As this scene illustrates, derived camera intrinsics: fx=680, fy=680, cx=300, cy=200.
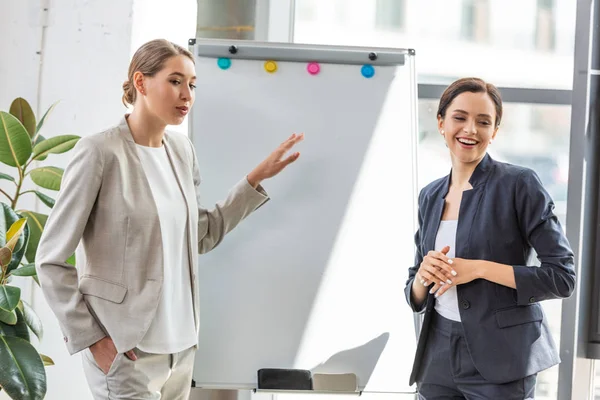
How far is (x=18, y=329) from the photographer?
7.07ft

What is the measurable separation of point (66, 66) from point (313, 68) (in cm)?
105

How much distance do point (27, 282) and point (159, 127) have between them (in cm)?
130

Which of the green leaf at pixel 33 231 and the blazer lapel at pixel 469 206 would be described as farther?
the green leaf at pixel 33 231

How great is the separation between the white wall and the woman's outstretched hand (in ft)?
2.96

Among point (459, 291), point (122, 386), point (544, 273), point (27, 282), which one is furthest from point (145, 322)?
point (27, 282)

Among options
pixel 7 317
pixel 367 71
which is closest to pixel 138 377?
pixel 7 317

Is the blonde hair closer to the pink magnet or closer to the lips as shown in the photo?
the pink magnet

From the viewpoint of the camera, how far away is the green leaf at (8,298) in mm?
1962

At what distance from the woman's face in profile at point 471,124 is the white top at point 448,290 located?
19 centimetres

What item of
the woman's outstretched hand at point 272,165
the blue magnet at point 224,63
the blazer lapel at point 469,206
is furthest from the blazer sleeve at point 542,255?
the blue magnet at point 224,63

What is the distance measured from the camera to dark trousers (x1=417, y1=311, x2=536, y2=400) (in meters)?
1.68

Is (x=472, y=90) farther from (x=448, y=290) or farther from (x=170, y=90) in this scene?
(x=170, y=90)

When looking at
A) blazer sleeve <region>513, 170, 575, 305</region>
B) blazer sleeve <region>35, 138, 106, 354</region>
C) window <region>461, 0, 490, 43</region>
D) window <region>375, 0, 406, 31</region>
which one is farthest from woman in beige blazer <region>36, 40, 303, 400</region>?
window <region>461, 0, 490, 43</region>

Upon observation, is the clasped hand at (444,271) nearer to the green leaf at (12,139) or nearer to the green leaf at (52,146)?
the green leaf at (52,146)
